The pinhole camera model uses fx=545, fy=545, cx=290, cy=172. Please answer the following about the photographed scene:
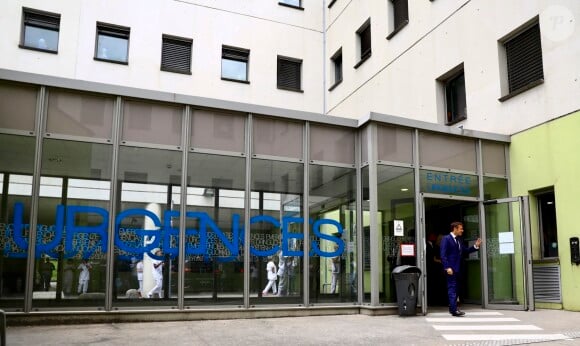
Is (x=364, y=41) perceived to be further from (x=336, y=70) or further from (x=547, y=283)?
(x=547, y=283)

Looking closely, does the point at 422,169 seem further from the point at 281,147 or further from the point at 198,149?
the point at 198,149

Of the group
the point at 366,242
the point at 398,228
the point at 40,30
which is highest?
the point at 40,30

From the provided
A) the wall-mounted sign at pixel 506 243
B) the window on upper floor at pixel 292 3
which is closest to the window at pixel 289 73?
the window on upper floor at pixel 292 3

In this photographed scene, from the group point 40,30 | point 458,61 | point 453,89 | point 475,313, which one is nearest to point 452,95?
point 453,89

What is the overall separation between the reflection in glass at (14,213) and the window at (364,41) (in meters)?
12.2

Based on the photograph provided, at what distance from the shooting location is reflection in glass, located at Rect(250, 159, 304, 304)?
1063 centimetres

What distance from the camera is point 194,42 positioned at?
19.0 metres

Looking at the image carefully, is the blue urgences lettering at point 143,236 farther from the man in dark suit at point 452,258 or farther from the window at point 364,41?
the window at point 364,41

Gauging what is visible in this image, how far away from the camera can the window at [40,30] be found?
17.2 m

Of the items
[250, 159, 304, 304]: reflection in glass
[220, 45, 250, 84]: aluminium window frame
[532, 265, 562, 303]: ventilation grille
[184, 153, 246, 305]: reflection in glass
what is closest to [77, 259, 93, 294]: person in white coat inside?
[184, 153, 246, 305]: reflection in glass

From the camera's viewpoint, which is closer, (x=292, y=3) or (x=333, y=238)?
(x=333, y=238)

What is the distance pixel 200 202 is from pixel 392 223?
3939 millimetres

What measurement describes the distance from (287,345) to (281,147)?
4999mm

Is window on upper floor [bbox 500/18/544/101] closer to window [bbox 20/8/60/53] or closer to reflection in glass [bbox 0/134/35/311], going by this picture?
reflection in glass [bbox 0/134/35/311]
